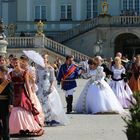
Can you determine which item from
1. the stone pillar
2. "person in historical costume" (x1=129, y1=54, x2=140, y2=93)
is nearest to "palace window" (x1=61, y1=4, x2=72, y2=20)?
the stone pillar

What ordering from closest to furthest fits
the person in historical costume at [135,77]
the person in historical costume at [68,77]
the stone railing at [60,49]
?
1. the person in historical costume at [68,77]
2. the person in historical costume at [135,77]
3. the stone railing at [60,49]

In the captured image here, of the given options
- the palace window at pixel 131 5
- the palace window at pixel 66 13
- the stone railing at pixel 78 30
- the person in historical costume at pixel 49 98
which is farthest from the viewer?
the palace window at pixel 66 13

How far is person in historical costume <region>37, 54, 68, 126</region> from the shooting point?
595 inches

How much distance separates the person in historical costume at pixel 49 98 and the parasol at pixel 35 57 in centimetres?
22

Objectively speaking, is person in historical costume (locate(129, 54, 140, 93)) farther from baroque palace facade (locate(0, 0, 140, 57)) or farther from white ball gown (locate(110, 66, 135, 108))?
baroque palace facade (locate(0, 0, 140, 57))

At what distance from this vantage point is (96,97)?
60.5ft

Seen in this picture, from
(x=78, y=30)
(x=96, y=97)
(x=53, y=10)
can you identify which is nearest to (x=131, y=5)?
(x=78, y=30)

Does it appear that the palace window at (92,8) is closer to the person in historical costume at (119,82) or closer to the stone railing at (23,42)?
the stone railing at (23,42)

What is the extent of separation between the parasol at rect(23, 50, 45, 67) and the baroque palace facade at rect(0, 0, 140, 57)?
3297cm

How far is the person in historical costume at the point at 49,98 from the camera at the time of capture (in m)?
15.1

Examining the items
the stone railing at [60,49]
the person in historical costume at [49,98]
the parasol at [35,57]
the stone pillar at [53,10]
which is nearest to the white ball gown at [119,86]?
the person in historical costume at [49,98]

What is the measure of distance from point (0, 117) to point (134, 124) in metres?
4.26

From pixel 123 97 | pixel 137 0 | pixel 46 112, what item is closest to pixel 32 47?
pixel 137 0

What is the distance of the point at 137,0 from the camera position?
53.4 m
